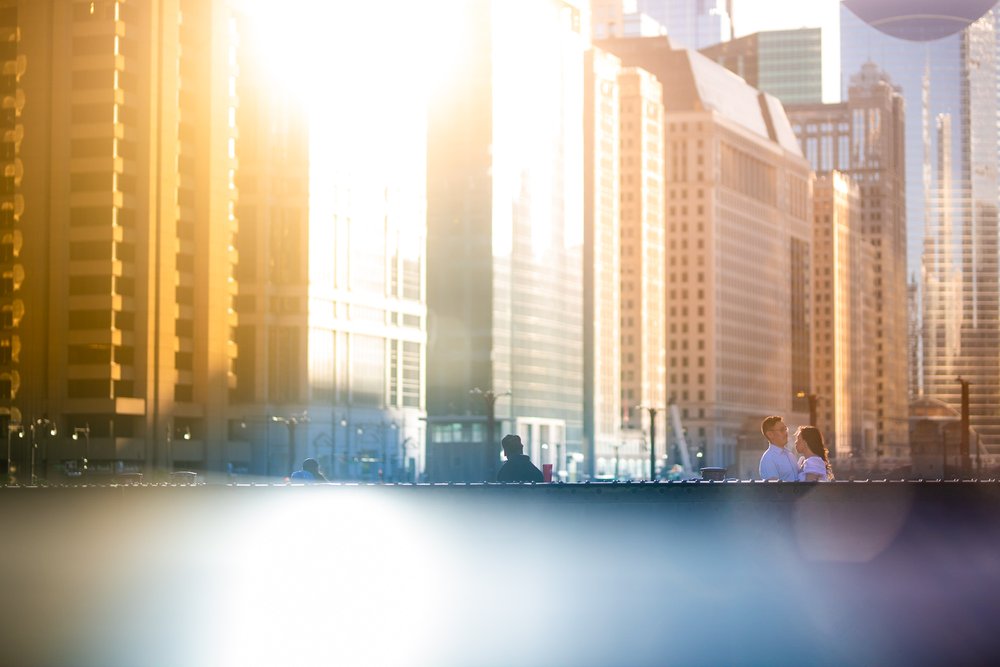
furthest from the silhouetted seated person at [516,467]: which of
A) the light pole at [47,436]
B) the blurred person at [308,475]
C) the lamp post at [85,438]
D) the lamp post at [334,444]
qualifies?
the lamp post at [334,444]

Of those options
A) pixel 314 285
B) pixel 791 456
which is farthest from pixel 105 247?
pixel 791 456

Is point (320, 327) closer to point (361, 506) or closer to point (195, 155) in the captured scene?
point (195, 155)

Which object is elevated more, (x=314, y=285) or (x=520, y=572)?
(x=314, y=285)

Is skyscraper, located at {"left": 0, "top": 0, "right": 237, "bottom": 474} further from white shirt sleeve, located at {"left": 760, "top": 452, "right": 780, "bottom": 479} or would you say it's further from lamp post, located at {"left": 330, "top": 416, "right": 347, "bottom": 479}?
white shirt sleeve, located at {"left": 760, "top": 452, "right": 780, "bottom": 479}

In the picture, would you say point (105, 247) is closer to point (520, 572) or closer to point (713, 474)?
point (713, 474)

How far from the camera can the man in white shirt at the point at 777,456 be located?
24953 millimetres

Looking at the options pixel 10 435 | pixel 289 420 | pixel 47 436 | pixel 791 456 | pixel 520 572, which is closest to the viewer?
pixel 791 456

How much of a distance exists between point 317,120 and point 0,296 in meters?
44.3

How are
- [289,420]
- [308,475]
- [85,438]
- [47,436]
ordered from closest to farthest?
[308,475] → [85,438] → [47,436] → [289,420]

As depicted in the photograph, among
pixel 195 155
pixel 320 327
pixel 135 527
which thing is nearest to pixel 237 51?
pixel 195 155

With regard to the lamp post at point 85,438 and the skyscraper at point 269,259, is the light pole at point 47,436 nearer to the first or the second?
the lamp post at point 85,438

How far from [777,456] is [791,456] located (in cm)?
23

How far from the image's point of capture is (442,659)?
26.6 metres

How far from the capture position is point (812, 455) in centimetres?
2575
